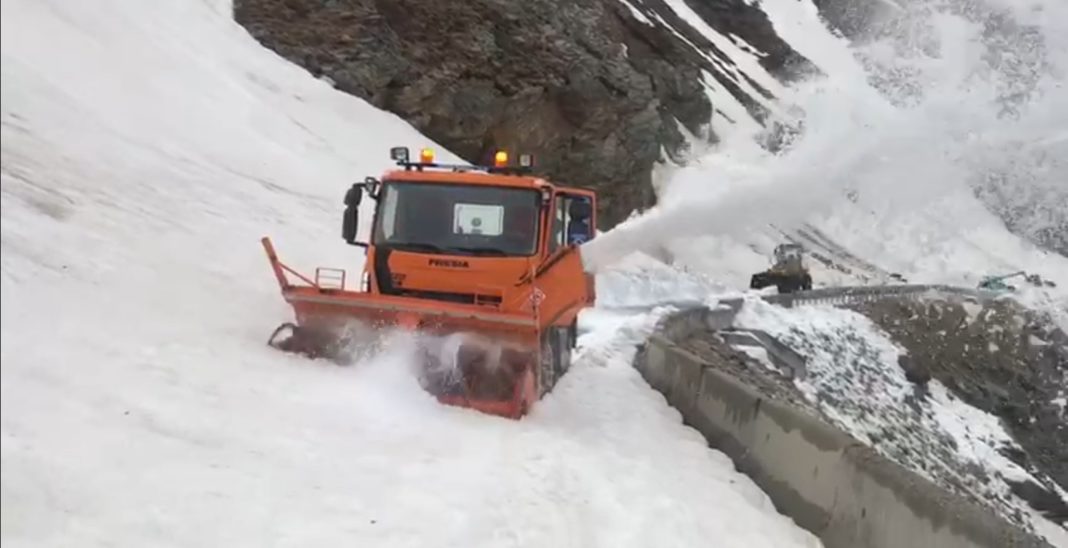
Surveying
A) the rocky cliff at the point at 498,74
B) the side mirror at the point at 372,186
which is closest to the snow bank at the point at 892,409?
the side mirror at the point at 372,186

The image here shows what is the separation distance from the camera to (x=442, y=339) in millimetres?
8711

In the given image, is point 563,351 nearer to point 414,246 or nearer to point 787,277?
point 414,246

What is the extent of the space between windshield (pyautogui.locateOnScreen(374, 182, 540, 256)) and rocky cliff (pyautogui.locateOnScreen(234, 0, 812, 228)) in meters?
18.5

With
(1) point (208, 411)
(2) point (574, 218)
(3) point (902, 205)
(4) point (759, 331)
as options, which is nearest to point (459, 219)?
(2) point (574, 218)

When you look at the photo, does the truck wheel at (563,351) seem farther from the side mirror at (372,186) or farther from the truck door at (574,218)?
the side mirror at (372,186)

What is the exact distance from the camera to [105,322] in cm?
217

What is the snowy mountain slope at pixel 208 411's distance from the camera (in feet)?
6.52

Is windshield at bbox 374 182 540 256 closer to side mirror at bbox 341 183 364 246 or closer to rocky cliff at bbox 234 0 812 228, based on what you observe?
side mirror at bbox 341 183 364 246

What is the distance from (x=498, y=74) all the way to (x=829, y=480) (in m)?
27.5

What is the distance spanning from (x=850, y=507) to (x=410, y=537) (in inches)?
130

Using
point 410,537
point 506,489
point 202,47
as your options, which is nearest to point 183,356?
point 410,537

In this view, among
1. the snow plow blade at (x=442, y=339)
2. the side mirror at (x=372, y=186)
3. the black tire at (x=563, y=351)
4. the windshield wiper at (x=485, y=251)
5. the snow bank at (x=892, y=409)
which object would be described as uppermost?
the side mirror at (x=372, y=186)

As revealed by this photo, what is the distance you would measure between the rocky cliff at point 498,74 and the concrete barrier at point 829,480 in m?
19.6

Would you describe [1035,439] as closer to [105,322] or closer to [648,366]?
[648,366]
